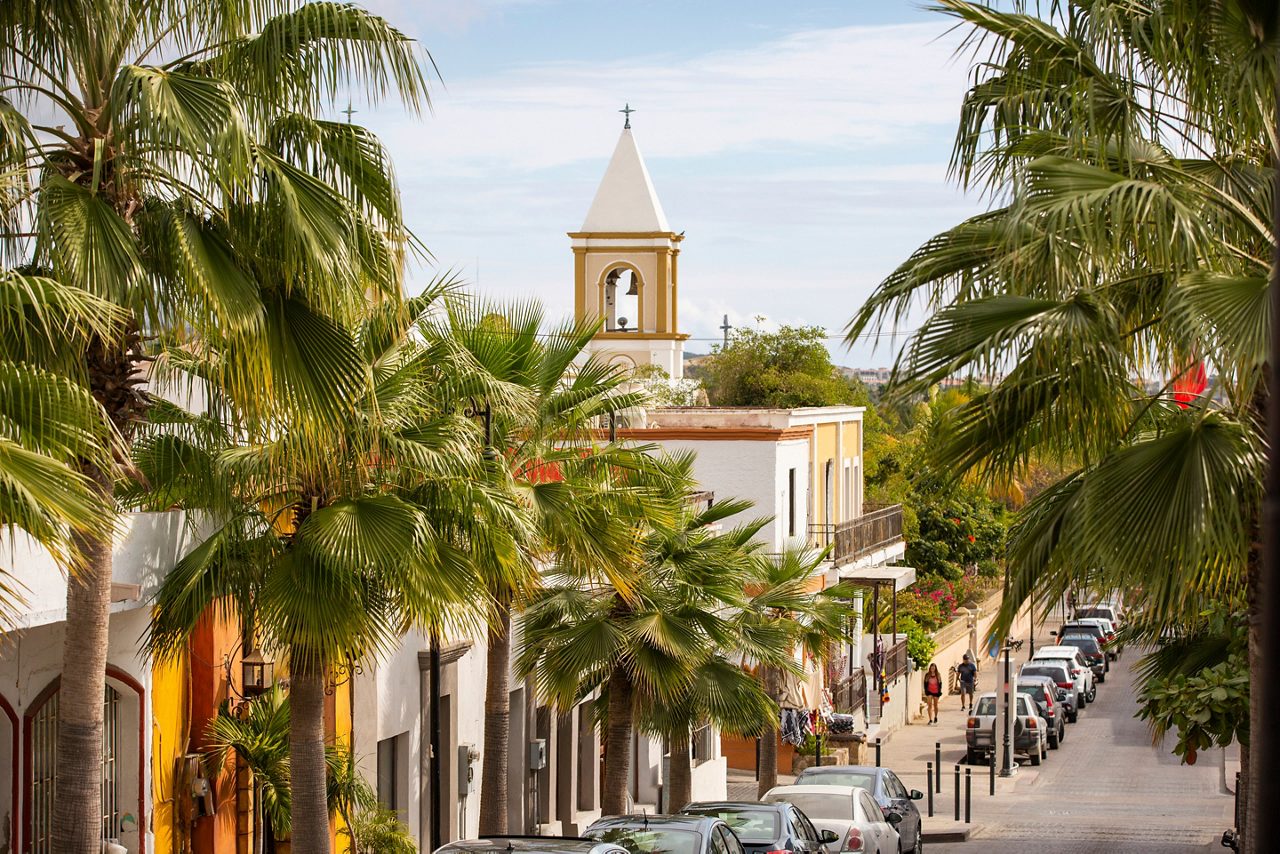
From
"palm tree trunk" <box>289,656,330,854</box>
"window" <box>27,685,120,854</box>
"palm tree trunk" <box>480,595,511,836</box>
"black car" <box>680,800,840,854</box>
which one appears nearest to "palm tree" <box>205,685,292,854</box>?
"window" <box>27,685,120,854</box>

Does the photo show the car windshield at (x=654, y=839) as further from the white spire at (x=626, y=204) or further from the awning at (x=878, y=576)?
the white spire at (x=626, y=204)

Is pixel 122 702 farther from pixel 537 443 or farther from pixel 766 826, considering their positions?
pixel 766 826

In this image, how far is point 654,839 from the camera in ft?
46.9

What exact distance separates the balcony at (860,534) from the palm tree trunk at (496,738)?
2227 cm

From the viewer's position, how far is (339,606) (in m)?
12.5

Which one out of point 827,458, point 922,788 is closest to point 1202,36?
point 922,788

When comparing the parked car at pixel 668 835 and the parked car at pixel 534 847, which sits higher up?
the parked car at pixel 534 847

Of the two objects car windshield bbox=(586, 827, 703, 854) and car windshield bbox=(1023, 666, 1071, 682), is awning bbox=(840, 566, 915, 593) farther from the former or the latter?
car windshield bbox=(586, 827, 703, 854)

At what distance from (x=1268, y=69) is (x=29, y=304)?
6429mm

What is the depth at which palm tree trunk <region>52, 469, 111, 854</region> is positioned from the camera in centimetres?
1018

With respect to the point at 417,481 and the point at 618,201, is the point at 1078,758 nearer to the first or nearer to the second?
the point at 618,201

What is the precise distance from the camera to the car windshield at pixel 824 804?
20.2 meters

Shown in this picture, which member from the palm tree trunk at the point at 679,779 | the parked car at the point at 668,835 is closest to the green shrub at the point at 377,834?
the parked car at the point at 668,835

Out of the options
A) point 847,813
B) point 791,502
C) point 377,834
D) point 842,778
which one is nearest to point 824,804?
point 847,813
